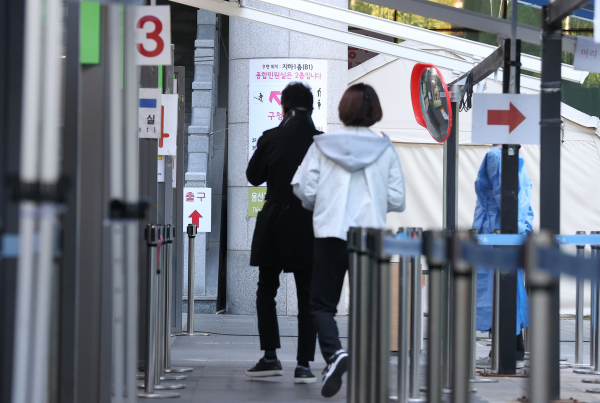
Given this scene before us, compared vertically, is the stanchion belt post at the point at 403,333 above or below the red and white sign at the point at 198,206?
below

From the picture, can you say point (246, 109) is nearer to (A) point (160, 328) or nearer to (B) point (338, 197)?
(A) point (160, 328)

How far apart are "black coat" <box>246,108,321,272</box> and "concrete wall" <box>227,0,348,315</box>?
4.70 meters

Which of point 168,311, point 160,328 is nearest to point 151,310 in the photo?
point 160,328

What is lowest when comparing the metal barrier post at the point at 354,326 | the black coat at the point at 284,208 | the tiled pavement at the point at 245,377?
the tiled pavement at the point at 245,377

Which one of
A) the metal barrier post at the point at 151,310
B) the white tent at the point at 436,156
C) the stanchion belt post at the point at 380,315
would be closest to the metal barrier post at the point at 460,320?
the stanchion belt post at the point at 380,315

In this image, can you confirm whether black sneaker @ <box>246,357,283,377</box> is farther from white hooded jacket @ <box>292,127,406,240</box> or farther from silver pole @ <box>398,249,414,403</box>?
white hooded jacket @ <box>292,127,406,240</box>

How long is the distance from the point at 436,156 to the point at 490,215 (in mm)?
3794

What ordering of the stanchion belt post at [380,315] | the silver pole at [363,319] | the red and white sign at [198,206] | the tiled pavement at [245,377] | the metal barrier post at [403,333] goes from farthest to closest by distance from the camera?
the red and white sign at [198,206] < the tiled pavement at [245,377] < the metal barrier post at [403,333] < the silver pole at [363,319] < the stanchion belt post at [380,315]

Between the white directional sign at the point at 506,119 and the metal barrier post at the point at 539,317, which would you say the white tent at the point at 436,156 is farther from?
the metal barrier post at the point at 539,317

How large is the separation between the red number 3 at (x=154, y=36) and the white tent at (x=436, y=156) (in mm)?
5699

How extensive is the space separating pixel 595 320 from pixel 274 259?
2676 mm

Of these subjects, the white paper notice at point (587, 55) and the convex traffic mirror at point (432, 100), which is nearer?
the white paper notice at point (587, 55)

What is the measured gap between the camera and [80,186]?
3.40m

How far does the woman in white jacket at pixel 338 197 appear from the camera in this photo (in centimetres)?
445
